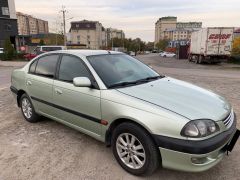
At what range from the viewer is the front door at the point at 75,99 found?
335cm

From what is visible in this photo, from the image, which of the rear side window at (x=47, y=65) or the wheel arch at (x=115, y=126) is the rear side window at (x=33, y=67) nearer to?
the rear side window at (x=47, y=65)

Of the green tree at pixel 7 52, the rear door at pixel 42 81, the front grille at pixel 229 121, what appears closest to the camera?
the front grille at pixel 229 121

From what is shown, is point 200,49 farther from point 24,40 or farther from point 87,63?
point 24,40

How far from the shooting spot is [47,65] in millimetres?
4375

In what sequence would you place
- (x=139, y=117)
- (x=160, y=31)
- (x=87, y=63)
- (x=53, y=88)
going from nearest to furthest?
1. (x=139, y=117)
2. (x=87, y=63)
3. (x=53, y=88)
4. (x=160, y=31)

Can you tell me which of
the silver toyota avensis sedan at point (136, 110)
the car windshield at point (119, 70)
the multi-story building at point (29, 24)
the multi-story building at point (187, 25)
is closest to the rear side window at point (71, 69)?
the silver toyota avensis sedan at point (136, 110)

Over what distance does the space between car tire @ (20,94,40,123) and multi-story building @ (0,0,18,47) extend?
42.7 metres

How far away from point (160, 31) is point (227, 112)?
6187 inches

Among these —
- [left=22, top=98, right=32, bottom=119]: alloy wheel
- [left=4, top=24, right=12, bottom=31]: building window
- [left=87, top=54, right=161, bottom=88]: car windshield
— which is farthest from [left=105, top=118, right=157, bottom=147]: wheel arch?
[left=4, top=24, right=12, bottom=31]: building window

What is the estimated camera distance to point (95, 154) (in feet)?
11.8

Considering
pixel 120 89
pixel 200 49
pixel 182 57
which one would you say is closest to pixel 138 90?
pixel 120 89

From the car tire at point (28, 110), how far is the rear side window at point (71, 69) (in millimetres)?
1316

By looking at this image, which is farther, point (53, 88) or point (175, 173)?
point (53, 88)

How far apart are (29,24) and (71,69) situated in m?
120
